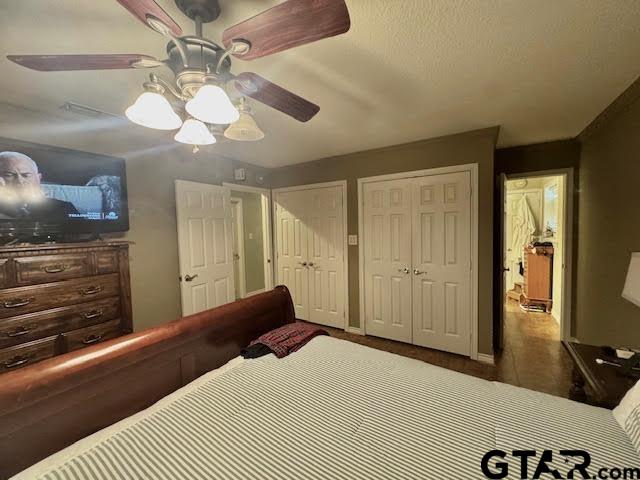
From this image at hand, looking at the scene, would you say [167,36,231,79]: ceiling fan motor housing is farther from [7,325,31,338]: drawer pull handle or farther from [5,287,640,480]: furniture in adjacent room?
[7,325,31,338]: drawer pull handle

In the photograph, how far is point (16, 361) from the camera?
1635mm

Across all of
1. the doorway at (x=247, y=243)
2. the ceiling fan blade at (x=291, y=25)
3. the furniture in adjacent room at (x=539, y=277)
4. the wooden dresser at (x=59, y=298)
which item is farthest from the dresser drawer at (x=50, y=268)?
the furniture in adjacent room at (x=539, y=277)

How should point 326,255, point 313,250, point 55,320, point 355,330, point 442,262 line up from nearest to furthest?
1. point 55,320
2. point 442,262
3. point 355,330
4. point 326,255
5. point 313,250

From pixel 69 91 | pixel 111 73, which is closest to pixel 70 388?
pixel 111 73

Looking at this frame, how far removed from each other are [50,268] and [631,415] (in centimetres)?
302

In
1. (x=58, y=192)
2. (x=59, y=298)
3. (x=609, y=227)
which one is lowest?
(x=59, y=298)

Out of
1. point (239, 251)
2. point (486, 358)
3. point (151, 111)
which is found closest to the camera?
point (151, 111)

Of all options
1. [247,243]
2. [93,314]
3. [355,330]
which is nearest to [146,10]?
[93,314]

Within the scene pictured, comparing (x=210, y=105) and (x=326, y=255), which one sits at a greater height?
(x=210, y=105)

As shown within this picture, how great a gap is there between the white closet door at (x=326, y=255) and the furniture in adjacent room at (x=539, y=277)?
123 inches

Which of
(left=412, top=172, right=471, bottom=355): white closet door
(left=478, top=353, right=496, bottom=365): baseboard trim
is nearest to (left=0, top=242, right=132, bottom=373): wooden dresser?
(left=412, top=172, right=471, bottom=355): white closet door

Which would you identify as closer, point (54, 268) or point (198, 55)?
point (198, 55)

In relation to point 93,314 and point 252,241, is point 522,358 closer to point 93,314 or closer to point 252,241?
point 93,314

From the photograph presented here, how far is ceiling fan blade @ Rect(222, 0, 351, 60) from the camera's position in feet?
2.49
